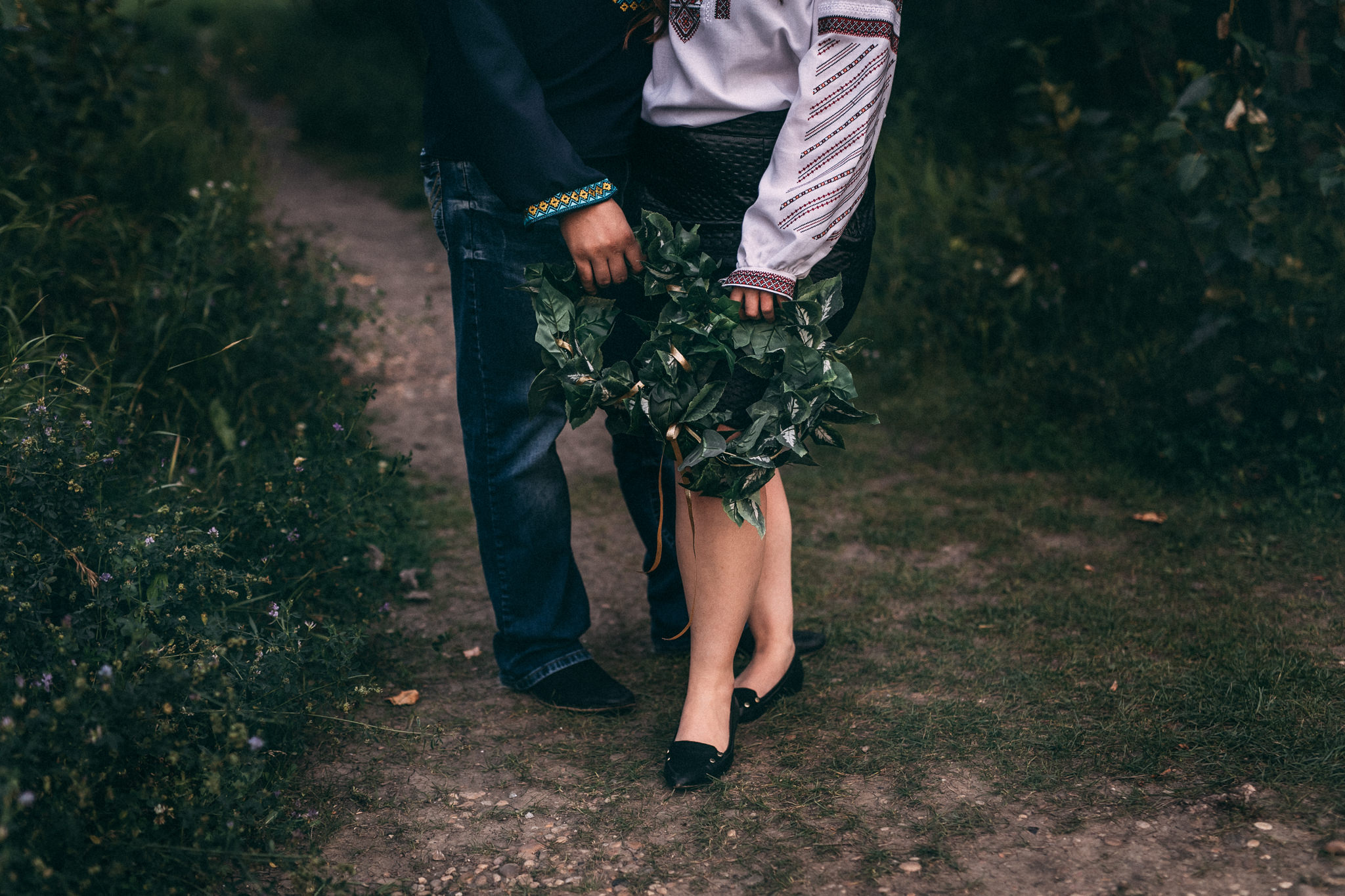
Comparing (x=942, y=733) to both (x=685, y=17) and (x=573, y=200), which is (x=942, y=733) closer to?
(x=573, y=200)

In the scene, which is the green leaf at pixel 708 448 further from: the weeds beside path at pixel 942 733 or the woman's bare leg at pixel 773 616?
the weeds beside path at pixel 942 733

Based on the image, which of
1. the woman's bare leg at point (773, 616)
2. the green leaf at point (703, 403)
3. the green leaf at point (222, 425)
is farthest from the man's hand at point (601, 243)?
the green leaf at point (222, 425)

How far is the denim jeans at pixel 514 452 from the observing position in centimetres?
206

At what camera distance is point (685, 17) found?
176 cm

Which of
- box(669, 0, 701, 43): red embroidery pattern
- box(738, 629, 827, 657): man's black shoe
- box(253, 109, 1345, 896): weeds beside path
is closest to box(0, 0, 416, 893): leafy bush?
box(253, 109, 1345, 896): weeds beside path

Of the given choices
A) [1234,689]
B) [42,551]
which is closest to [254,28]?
[42,551]

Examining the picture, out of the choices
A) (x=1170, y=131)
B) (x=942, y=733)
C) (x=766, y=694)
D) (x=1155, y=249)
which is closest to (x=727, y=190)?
(x=766, y=694)

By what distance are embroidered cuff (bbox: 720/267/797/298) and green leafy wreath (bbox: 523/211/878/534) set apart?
29 mm

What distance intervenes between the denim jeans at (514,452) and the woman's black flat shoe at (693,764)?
415 mm

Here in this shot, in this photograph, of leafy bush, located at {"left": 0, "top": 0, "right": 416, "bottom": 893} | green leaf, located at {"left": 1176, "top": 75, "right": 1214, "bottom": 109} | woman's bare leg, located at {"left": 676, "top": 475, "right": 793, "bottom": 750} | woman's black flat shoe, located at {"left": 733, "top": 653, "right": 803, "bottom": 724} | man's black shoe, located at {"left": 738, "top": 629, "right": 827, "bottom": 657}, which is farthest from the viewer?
green leaf, located at {"left": 1176, "top": 75, "right": 1214, "bottom": 109}

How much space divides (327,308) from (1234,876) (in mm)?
3153

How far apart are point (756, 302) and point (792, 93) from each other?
0.36m

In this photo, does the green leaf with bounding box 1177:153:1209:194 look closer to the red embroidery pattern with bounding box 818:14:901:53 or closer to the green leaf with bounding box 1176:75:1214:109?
the green leaf with bounding box 1176:75:1214:109

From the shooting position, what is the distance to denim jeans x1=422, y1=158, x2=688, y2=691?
6.75ft
